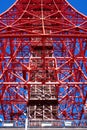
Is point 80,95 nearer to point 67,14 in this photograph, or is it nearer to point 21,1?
point 67,14

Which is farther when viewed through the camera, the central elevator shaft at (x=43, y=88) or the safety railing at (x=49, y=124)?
the central elevator shaft at (x=43, y=88)

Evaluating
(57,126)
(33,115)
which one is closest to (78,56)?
(33,115)

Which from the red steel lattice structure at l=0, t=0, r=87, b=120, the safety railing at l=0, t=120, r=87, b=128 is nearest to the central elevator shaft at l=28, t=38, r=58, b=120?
the red steel lattice structure at l=0, t=0, r=87, b=120

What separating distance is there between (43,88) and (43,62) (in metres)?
1.56

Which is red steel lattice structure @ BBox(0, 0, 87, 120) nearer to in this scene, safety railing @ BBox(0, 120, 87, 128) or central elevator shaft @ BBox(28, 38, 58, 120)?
central elevator shaft @ BBox(28, 38, 58, 120)

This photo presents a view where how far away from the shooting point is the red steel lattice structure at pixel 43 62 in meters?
22.2

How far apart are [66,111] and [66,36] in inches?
297

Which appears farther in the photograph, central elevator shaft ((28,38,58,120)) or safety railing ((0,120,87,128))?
central elevator shaft ((28,38,58,120))

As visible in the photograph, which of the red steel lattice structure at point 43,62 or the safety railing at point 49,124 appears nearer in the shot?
the safety railing at point 49,124

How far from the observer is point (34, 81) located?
24.2 meters

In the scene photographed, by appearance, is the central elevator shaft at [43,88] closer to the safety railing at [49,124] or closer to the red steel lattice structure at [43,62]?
the red steel lattice structure at [43,62]

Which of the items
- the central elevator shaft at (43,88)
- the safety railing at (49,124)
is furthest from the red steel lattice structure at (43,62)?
the safety railing at (49,124)

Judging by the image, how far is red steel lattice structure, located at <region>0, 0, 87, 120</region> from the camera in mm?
22250

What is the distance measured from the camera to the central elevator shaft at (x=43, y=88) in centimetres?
2203
